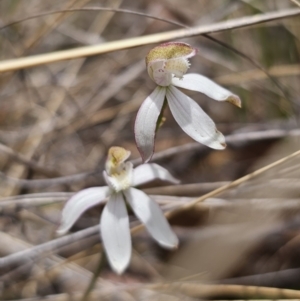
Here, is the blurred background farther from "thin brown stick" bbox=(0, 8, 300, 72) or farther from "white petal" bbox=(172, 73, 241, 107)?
"white petal" bbox=(172, 73, 241, 107)

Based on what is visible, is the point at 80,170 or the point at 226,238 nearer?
the point at 226,238

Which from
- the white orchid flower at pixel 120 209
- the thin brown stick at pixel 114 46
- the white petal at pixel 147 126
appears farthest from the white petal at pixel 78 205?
the thin brown stick at pixel 114 46

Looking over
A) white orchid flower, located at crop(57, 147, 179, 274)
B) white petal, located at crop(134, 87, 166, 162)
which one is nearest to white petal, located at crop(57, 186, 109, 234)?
white orchid flower, located at crop(57, 147, 179, 274)

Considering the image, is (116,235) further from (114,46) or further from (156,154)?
(156,154)

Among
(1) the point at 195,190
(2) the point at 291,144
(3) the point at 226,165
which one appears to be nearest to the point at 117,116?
(3) the point at 226,165

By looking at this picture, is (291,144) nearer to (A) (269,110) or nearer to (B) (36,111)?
(A) (269,110)

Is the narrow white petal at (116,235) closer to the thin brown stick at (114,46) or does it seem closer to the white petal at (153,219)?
the white petal at (153,219)

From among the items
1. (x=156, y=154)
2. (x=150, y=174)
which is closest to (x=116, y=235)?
(x=150, y=174)
